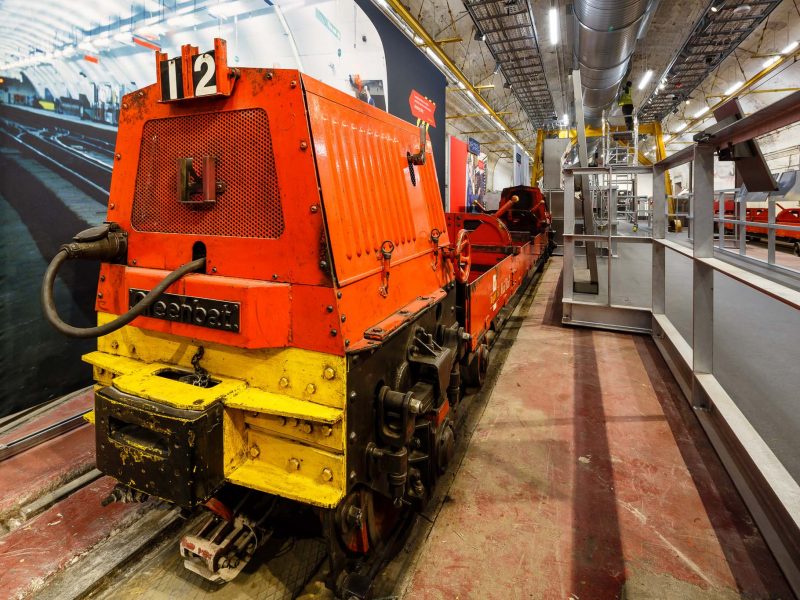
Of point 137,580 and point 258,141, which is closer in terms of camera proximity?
point 258,141

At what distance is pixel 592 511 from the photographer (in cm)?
225

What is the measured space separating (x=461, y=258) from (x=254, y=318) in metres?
1.75

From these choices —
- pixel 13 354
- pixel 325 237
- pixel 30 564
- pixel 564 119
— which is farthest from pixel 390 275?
pixel 564 119

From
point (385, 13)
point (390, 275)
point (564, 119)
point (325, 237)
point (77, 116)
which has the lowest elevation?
point (390, 275)

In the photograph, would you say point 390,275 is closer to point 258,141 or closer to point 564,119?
point 258,141

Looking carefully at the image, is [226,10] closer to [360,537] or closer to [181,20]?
[181,20]

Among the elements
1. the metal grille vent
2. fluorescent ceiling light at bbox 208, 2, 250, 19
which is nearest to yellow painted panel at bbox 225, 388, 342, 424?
the metal grille vent

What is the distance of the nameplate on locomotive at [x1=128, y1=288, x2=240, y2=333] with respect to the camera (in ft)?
5.18

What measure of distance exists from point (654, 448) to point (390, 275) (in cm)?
217

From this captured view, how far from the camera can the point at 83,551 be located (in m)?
2.03

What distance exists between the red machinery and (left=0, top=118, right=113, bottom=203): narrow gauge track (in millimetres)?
1819

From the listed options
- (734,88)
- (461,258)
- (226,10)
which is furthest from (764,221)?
(226,10)

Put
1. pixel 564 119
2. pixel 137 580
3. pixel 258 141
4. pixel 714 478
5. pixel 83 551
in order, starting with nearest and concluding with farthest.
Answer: pixel 258 141, pixel 137 580, pixel 83 551, pixel 714 478, pixel 564 119

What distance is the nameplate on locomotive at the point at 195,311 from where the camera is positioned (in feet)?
5.18
